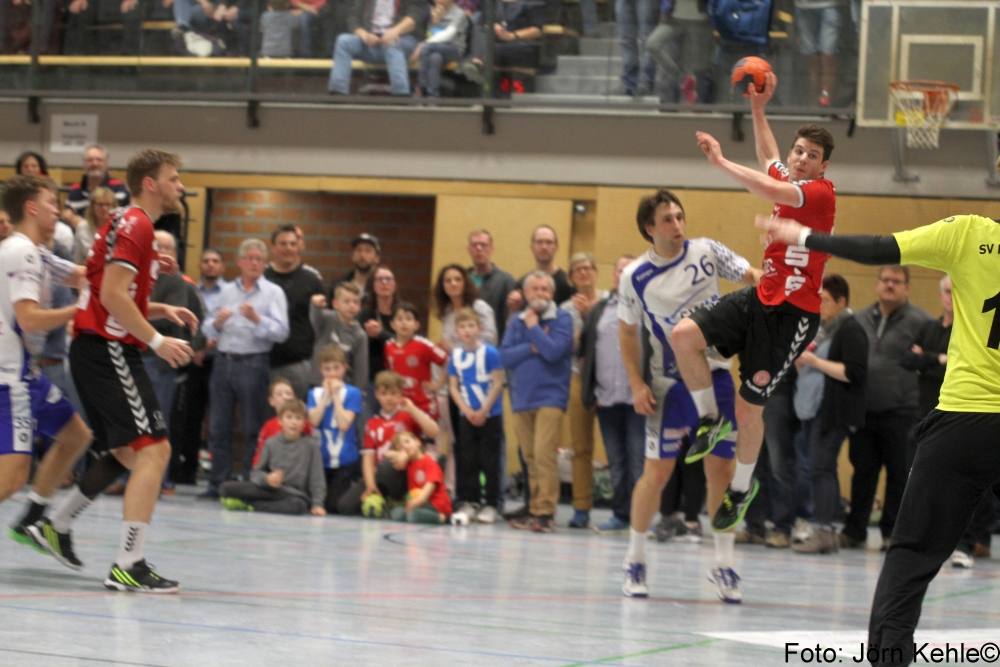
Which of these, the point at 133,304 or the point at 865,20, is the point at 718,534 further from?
the point at 865,20

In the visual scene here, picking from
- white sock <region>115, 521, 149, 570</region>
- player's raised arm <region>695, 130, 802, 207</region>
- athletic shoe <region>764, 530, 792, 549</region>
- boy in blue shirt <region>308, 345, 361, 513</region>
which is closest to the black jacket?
athletic shoe <region>764, 530, 792, 549</region>

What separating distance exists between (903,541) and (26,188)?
4306mm

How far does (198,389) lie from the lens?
1120 centimetres

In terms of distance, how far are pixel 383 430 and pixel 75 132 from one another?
21.2 ft

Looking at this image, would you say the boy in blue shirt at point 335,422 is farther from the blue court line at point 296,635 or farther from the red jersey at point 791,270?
the blue court line at point 296,635

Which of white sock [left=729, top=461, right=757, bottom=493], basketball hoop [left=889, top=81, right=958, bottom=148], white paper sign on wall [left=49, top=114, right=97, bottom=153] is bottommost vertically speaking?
white sock [left=729, top=461, right=757, bottom=493]

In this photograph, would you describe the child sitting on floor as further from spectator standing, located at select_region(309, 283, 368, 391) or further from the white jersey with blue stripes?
the white jersey with blue stripes

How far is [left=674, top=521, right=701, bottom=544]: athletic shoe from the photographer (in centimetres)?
928

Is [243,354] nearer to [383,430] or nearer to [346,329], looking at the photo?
[346,329]

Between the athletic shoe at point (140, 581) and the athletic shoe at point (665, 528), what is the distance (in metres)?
4.82

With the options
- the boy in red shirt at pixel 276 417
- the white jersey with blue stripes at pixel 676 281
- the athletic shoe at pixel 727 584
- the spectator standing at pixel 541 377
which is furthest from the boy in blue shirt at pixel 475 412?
the athletic shoe at pixel 727 584

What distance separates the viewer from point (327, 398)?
394 inches

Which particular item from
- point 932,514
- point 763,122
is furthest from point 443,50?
point 932,514

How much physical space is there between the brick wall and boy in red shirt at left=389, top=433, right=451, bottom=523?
18.6ft
